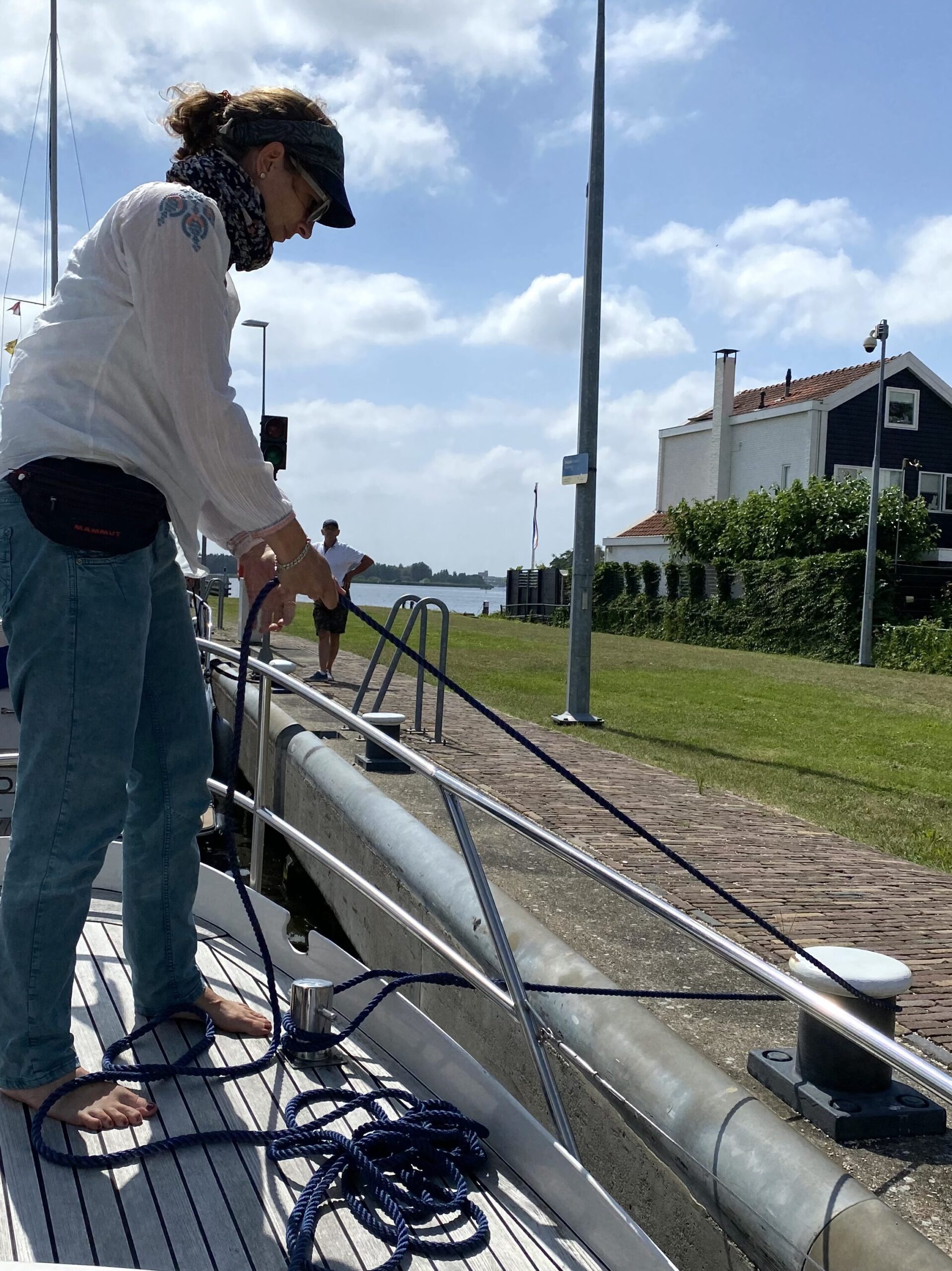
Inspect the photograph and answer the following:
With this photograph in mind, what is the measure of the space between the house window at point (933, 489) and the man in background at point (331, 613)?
24733 mm

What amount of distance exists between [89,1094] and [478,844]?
3146 millimetres

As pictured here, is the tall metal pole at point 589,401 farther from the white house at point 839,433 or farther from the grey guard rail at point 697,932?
the white house at point 839,433

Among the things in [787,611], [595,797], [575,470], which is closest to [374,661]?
[575,470]

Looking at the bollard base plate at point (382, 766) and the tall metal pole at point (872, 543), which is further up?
the tall metal pole at point (872, 543)

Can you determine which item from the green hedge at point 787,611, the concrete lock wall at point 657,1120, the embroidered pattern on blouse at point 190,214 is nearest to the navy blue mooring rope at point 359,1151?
the concrete lock wall at point 657,1120

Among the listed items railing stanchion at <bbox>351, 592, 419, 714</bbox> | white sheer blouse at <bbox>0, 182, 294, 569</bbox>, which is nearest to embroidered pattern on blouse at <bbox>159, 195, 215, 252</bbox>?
white sheer blouse at <bbox>0, 182, 294, 569</bbox>

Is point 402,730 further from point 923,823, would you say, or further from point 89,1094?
point 89,1094

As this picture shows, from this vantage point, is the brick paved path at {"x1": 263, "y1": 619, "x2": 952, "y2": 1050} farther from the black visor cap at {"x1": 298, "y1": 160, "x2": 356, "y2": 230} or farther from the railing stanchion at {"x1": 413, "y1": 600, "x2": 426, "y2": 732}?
the black visor cap at {"x1": 298, "y1": 160, "x2": 356, "y2": 230}

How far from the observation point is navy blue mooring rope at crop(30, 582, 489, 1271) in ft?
5.88

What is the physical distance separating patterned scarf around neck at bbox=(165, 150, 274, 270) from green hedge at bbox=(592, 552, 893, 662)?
73.6ft

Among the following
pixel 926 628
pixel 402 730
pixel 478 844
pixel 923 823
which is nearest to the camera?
pixel 478 844

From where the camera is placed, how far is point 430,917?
13.4 feet

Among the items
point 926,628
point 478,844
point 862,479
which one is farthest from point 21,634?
point 862,479

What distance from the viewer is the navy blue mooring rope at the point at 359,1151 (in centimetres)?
179
